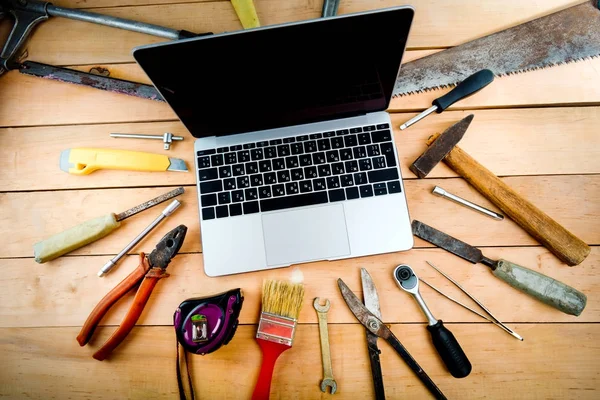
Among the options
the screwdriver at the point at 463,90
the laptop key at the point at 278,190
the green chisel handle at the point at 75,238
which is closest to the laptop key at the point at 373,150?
the screwdriver at the point at 463,90

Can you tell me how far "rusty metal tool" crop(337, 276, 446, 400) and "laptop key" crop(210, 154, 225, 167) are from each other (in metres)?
0.39

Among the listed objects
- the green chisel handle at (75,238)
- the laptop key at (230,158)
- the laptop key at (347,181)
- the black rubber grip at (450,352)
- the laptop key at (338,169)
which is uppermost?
the laptop key at (230,158)

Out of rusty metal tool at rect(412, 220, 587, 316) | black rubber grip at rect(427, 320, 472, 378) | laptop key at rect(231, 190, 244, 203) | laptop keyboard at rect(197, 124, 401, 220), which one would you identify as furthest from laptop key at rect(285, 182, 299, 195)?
black rubber grip at rect(427, 320, 472, 378)

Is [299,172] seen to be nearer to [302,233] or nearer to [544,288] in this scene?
[302,233]

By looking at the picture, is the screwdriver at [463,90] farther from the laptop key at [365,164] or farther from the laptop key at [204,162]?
the laptop key at [204,162]

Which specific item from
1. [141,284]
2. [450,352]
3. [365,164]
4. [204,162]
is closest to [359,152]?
[365,164]

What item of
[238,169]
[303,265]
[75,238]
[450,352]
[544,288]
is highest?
[238,169]

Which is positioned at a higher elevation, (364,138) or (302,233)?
(364,138)

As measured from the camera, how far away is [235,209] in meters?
0.85

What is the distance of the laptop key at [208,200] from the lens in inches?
33.6

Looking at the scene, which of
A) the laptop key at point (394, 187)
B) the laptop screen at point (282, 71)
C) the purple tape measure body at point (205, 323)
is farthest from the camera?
the laptop key at point (394, 187)

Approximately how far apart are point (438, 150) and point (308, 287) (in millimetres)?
431

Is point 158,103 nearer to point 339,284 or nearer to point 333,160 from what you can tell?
point 333,160

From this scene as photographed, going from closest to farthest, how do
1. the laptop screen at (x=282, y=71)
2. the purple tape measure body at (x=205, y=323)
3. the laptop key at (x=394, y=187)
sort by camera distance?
the laptop screen at (x=282, y=71)
the purple tape measure body at (x=205, y=323)
the laptop key at (x=394, y=187)
